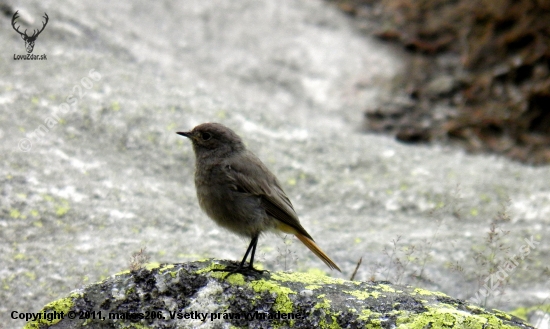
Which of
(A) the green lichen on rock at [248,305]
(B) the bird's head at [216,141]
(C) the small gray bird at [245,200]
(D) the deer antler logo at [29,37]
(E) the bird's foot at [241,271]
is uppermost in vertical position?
(D) the deer antler logo at [29,37]

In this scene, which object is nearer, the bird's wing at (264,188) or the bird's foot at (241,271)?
the bird's foot at (241,271)

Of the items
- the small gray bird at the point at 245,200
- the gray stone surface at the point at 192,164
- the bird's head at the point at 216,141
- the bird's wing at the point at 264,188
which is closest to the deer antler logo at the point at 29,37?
the gray stone surface at the point at 192,164

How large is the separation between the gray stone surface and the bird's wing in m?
0.37

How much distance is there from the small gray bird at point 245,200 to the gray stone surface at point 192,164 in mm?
341

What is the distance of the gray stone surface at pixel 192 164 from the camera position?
6793 mm

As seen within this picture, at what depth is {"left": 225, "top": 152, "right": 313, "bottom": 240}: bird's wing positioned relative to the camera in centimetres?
551

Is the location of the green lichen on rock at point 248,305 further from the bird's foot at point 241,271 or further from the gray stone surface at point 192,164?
the gray stone surface at point 192,164

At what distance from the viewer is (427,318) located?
4.16 m

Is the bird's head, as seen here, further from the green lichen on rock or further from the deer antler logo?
the deer antler logo

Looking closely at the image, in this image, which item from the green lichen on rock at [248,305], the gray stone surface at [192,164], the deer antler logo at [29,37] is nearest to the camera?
the green lichen on rock at [248,305]

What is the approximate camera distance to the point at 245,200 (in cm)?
549

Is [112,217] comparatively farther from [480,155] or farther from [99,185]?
[480,155]

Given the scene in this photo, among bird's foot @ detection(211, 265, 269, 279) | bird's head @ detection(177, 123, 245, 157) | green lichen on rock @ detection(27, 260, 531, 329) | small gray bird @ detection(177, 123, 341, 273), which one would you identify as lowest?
green lichen on rock @ detection(27, 260, 531, 329)

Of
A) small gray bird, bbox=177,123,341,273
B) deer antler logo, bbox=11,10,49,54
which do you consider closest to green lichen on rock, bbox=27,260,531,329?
small gray bird, bbox=177,123,341,273
